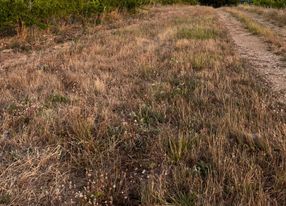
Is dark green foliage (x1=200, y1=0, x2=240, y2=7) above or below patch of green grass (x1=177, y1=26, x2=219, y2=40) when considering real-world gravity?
below

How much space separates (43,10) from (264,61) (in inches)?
357

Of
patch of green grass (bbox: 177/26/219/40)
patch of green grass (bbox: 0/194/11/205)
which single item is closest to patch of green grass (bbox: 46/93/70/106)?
patch of green grass (bbox: 0/194/11/205)

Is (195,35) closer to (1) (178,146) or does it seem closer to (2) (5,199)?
(1) (178,146)

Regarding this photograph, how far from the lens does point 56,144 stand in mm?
3684

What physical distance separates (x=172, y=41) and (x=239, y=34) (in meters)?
4.38

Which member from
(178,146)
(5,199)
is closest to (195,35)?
(178,146)

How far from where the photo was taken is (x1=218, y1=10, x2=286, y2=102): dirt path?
19.6ft

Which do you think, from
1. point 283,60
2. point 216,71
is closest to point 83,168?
point 216,71

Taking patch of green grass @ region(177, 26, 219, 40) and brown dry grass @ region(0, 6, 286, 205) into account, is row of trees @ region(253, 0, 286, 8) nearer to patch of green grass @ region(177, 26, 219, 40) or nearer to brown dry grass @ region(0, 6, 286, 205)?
patch of green grass @ region(177, 26, 219, 40)

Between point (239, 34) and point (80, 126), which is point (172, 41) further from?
point (80, 126)

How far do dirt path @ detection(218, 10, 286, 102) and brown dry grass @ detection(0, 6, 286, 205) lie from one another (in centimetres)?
35

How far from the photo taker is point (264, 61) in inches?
326

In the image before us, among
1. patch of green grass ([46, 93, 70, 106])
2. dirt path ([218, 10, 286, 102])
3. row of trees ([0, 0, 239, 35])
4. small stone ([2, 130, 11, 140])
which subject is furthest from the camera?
row of trees ([0, 0, 239, 35])

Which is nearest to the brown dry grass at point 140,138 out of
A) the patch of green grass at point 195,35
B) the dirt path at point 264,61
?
the dirt path at point 264,61
